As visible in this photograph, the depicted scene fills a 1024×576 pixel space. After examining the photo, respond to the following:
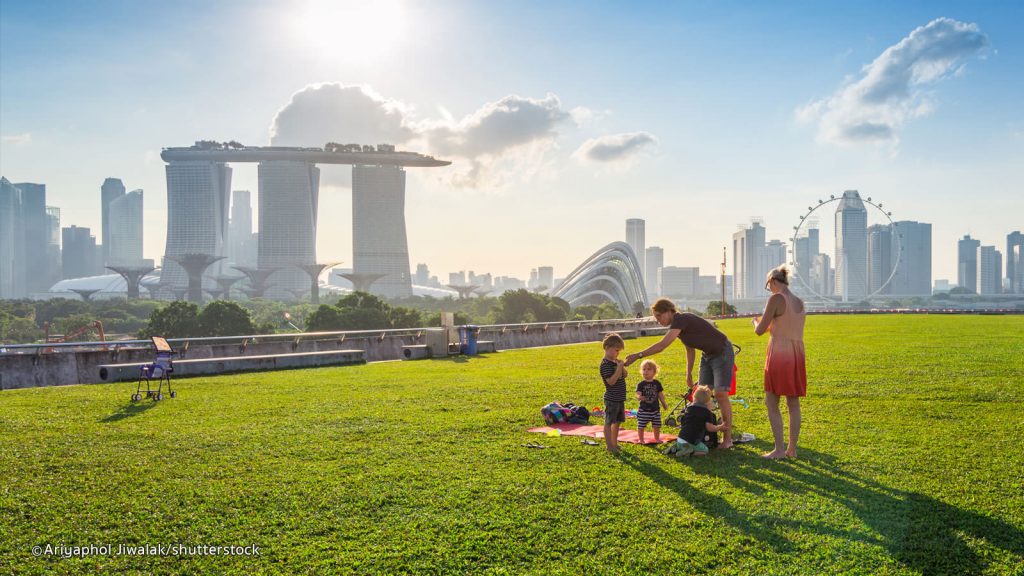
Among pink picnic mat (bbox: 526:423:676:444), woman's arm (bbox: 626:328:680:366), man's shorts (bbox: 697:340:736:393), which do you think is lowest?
pink picnic mat (bbox: 526:423:676:444)

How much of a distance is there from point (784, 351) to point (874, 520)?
220 centimetres

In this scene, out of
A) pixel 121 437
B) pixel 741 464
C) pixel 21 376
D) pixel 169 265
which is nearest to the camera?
pixel 741 464

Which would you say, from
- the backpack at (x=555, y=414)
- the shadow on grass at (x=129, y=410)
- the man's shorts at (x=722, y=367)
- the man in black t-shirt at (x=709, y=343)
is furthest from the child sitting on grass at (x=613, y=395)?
the shadow on grass at (x=129, y=410)

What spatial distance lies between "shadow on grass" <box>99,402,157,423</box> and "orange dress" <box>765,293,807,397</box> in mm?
8838

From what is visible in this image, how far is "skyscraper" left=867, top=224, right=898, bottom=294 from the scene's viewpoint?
7569 inches

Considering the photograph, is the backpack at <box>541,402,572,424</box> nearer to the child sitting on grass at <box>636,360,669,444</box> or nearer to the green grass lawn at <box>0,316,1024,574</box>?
the green grass lawn at <box>0,316,1024,574</box>

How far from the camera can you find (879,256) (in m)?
196

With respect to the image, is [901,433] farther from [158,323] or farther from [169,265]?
[169,265]

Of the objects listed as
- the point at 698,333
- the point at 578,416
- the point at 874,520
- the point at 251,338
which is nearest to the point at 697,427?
the point at 698,333

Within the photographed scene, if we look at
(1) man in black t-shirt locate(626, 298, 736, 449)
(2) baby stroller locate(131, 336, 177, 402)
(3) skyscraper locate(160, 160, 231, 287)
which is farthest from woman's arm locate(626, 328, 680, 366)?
(3) skyscraper locate(160, 160, 231, 287)

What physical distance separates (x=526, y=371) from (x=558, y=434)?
8318 mm

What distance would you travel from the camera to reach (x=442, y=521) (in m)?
5.50

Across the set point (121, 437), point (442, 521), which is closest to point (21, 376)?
point (121, 437)

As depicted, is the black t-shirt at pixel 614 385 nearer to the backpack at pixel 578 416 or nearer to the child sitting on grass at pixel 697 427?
the child sitting on grass at pixel 697 427
